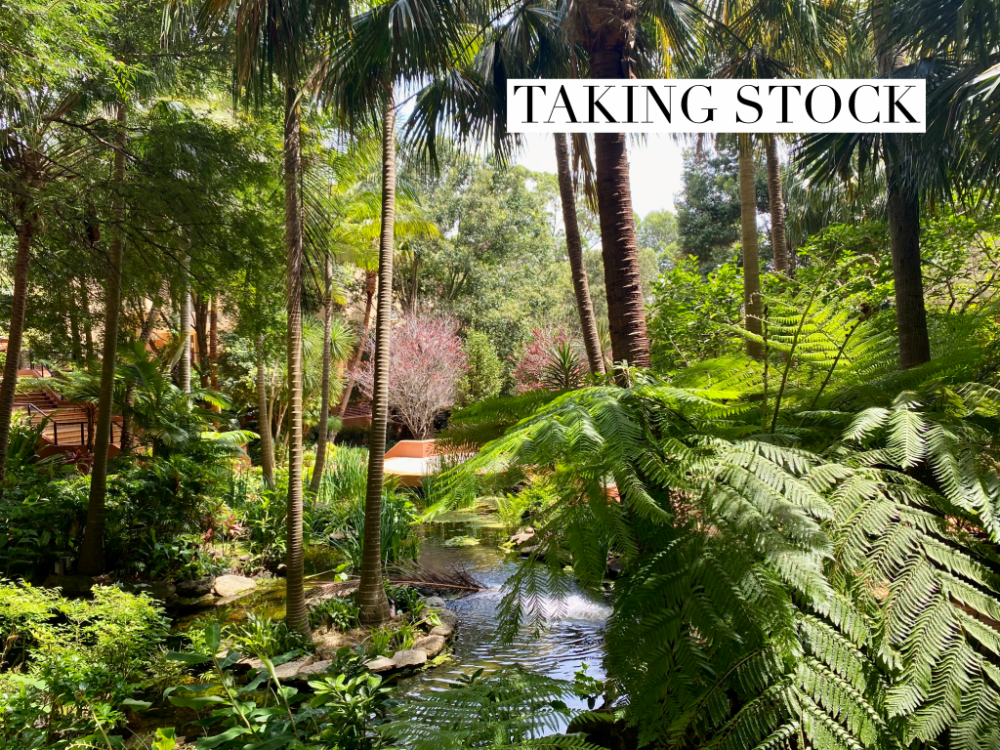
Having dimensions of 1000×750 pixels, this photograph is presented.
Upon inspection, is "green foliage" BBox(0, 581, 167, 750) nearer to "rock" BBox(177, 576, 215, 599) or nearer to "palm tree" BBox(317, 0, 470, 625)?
"palm tree" BBox(317, 0, 470, 625)

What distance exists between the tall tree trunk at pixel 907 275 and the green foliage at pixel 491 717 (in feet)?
5.42

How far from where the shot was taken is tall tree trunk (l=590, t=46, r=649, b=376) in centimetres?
309

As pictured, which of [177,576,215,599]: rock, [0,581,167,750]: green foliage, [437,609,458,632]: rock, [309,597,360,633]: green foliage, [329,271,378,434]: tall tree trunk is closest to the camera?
[0,581,167,750]: green foliage

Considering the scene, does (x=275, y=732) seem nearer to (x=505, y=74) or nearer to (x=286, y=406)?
(x=505, y=74)

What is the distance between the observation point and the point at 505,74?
573 centimetres

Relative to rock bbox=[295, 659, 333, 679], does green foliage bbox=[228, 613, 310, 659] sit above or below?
above

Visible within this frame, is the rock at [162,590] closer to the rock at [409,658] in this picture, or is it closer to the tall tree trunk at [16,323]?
the tall tree trunk at [16,323]

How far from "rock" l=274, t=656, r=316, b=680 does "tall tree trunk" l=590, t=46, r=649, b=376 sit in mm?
3444

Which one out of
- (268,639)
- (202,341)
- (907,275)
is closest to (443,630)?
(268,639)

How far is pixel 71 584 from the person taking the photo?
20.0 feet

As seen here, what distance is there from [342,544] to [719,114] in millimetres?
6146

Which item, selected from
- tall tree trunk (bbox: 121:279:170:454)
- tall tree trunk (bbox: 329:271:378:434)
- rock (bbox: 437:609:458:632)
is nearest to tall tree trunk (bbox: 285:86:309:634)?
rock (bbox: 437:609:458:632)

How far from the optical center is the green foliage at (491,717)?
1.29 metres

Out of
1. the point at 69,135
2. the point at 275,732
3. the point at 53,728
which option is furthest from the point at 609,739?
the point at 69,135
